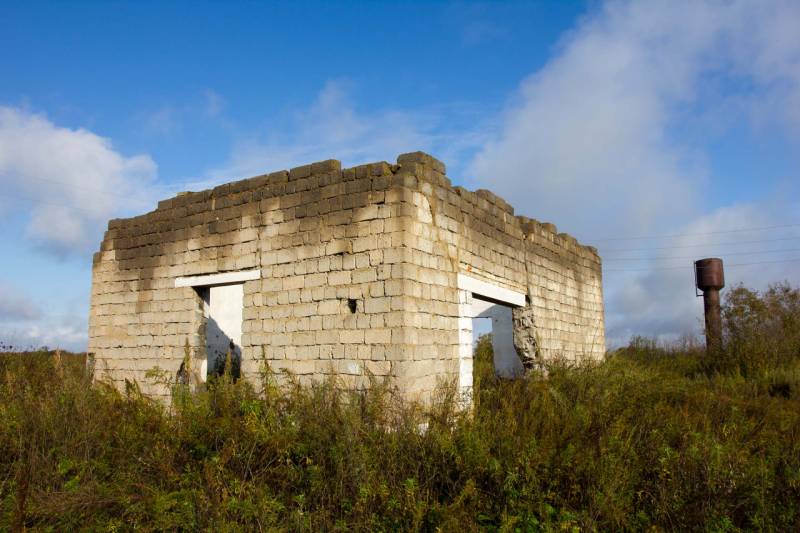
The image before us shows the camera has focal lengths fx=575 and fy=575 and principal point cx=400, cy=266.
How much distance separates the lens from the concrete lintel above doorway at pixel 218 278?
297 inches

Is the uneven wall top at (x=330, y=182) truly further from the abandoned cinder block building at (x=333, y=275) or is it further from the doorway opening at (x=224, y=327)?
the doorway opening at (x=224, y=327)

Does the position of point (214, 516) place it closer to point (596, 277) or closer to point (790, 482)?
point (790, 482)

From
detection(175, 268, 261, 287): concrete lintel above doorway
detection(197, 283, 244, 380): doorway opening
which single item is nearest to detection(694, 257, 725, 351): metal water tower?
detection(197, 283, 244, 380): doorway opening

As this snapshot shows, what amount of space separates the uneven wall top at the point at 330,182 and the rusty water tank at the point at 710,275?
7487mm

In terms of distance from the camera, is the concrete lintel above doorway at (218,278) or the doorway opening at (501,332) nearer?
the concrete lintel above doorway at (218,278)

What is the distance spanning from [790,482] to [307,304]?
4.93 m

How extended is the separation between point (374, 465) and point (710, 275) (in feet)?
46.0

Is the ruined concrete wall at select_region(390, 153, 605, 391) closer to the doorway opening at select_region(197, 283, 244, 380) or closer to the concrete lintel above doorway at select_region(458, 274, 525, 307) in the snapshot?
the concrete lintel above doorway at select_region(458, 274, 525, 307)

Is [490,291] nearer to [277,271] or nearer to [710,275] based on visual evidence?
[277,271]

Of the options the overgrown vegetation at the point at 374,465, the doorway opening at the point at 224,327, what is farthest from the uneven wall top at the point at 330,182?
the doorway opening at the point at 224,327

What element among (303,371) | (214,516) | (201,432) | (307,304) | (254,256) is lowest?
(214,516)

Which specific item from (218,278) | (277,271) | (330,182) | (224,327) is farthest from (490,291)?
(224,327)

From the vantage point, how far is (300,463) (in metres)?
4.84

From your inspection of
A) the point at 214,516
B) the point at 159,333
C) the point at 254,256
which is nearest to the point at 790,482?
the point at 214,516
